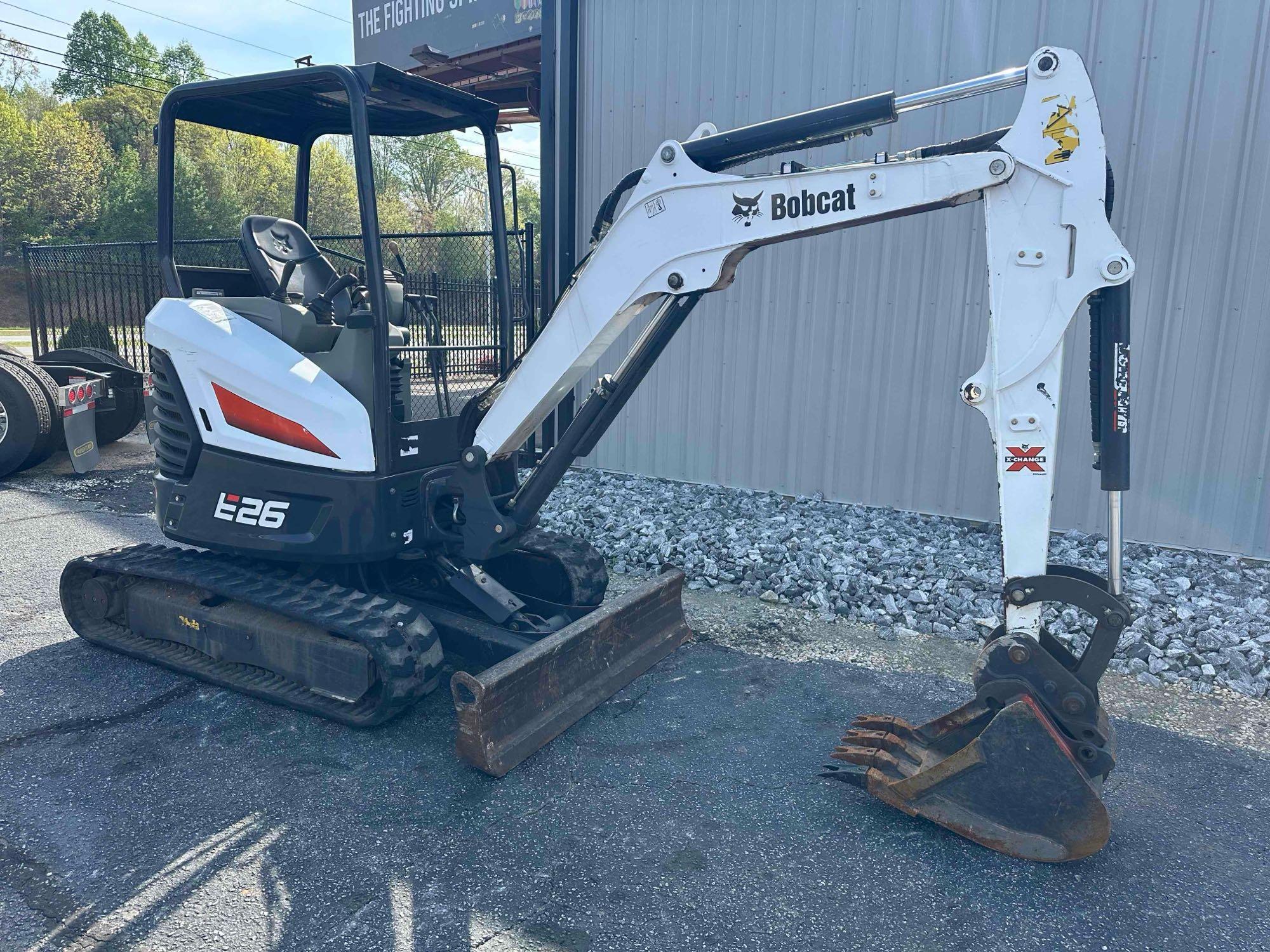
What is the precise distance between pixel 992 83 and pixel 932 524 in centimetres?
453

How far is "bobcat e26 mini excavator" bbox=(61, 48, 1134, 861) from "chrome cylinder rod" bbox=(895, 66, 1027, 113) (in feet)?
0.05

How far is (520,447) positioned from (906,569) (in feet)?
9.88

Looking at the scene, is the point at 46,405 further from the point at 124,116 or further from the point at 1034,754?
the point at 124,116

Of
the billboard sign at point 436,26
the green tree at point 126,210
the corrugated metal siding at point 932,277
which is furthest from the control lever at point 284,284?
the green tree at point 126,210

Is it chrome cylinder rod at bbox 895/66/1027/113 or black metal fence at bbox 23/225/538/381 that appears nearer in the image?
chrome cylinder rod at bbox 895/66/1027/113

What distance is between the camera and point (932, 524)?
706 centimetres

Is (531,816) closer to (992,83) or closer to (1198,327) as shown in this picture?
(992,83)

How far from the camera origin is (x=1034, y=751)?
2.95 meters

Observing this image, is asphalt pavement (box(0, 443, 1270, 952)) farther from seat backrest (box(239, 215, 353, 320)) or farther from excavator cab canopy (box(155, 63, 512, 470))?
seat backrest (box(239, 215, 353, 320))

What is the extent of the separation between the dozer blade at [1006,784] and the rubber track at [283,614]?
191cm

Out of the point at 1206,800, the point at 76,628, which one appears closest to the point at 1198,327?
the point at 1206,800

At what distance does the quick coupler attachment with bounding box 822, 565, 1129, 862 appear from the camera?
2953 mm

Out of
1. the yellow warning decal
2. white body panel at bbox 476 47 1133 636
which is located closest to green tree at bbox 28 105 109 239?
white body panel at bbox 476 47 1133 636

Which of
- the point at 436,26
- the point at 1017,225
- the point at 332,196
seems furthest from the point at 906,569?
the point at 332,196
